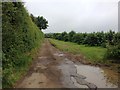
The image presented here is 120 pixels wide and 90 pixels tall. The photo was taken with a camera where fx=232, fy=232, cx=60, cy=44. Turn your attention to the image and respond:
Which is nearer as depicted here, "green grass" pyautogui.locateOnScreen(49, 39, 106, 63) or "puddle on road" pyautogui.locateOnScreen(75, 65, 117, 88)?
"puddle on road" pyautogui.locateOnScreen(75, 65, 117, 88)

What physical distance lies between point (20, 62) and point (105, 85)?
4430mm

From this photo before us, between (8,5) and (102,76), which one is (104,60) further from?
(8,5)

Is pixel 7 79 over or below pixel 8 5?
below

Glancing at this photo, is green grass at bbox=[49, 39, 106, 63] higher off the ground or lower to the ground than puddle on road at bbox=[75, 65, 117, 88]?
higher

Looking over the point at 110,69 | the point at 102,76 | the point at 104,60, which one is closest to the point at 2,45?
the point at 102,76

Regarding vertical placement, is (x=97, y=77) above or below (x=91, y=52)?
below

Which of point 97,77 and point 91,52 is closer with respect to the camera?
point 97,77

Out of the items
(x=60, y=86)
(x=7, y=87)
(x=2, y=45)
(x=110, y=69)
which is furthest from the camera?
(x=110, y=69)

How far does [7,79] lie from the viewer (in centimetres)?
859

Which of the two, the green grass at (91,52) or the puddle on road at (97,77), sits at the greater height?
the green grass at (91,52)

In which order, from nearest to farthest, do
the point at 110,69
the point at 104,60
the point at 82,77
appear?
the point at 82,77, the point at 110,69, the point at 104,60

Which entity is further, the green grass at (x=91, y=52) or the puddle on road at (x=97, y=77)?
the green grass at (x=91, y=52)

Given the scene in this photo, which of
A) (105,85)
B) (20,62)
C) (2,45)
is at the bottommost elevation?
(105,85)

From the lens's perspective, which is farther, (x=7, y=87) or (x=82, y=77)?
(x=82, y=77)
